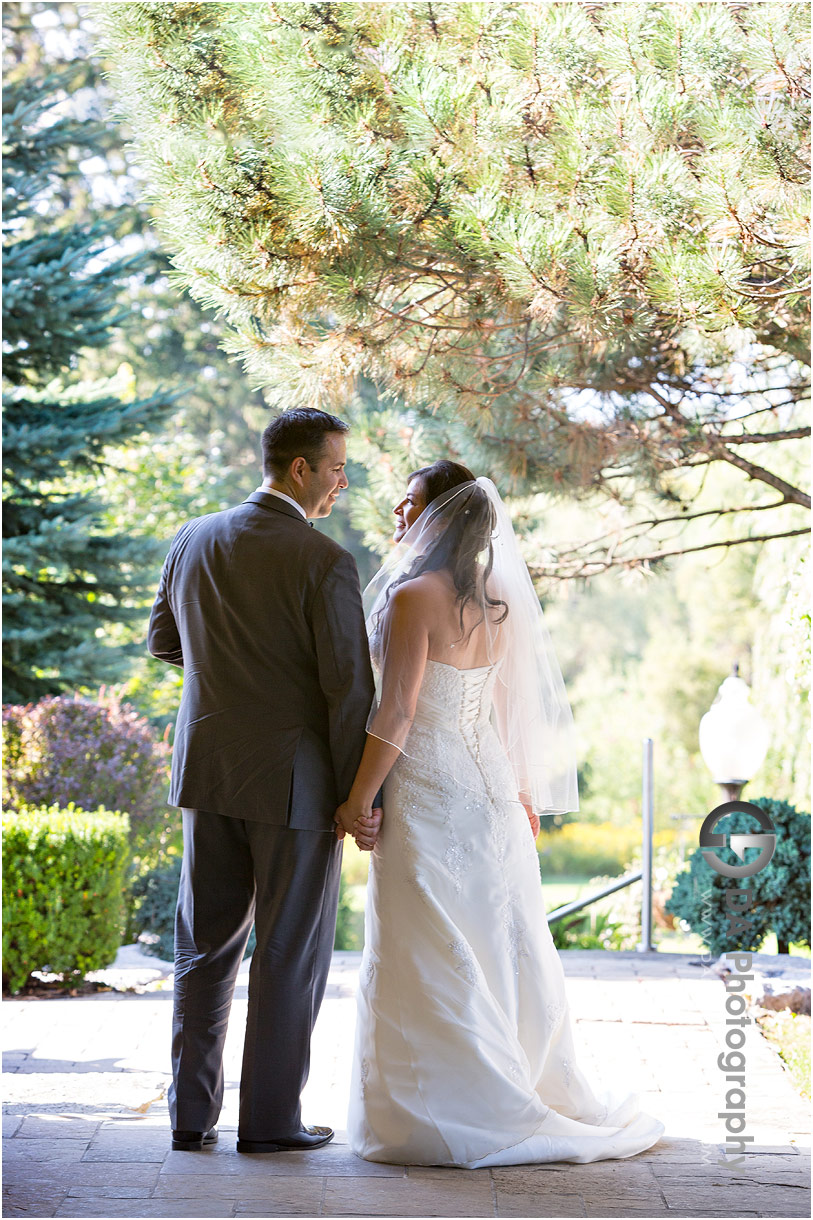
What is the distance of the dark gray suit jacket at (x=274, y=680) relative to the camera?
276 cm

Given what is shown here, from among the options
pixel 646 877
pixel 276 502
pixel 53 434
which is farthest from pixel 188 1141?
pixel 53 434

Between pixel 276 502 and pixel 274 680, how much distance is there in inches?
18.3

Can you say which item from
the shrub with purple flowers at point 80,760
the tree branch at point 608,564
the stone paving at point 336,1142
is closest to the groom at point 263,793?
the stone paving at point 336,1142

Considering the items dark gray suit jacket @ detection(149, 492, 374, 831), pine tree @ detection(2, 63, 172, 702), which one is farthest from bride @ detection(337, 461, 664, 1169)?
pine tree @ detection(2, 63, 172, 702)

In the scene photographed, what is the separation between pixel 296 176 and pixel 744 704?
10.8 feet

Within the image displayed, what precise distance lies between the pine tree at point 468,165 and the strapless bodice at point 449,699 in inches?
46.5

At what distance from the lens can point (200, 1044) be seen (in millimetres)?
2795

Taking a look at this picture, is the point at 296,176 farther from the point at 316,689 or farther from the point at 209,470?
the point at 209,470

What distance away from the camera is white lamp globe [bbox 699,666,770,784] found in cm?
529

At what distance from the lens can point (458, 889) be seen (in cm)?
285

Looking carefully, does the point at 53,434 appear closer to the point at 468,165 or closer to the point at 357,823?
the point at 468,165

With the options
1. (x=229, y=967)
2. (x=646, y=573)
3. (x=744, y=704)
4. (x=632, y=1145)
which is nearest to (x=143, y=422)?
(x=646, y=573)

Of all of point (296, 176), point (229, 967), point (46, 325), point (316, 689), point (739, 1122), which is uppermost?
point (46, 325)

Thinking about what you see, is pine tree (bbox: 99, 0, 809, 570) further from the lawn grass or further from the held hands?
the lawn grass
